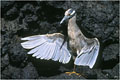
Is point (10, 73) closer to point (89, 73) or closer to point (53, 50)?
point (53, 50)

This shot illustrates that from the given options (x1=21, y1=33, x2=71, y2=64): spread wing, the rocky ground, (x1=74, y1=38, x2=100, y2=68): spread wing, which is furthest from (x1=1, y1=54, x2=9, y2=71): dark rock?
(x1=74, y1=38, x2=100, y2=68): spread wing

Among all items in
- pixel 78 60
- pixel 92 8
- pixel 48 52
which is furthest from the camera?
pixel 92 8

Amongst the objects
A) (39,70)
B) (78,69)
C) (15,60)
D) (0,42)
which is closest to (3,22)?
(0,42)

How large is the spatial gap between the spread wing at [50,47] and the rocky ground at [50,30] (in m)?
0.45

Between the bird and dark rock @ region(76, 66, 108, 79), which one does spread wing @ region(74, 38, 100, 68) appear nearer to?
the bird

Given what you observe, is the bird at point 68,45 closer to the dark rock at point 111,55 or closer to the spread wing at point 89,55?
the spread wing at point 89,55

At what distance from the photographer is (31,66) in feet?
13.0

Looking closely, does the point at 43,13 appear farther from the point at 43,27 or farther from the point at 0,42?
the point at 0,42

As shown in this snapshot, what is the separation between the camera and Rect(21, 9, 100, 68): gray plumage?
3.12 meters

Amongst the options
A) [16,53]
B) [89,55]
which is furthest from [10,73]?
→ [89,55]

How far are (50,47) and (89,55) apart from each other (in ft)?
1.59

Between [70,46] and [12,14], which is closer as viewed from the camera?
[70,46]

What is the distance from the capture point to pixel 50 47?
133 inches

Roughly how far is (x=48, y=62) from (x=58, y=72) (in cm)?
20
